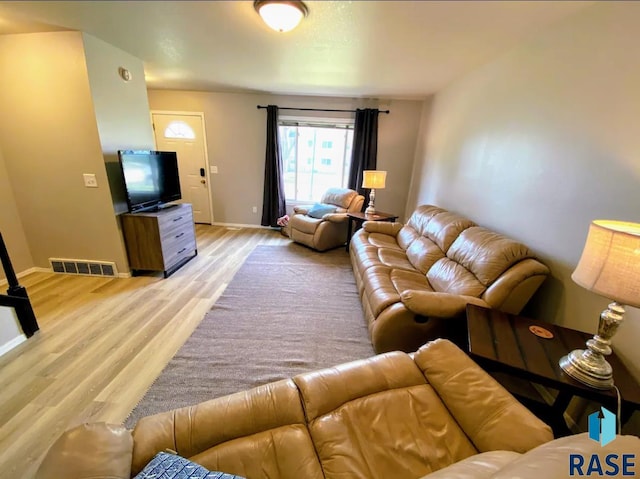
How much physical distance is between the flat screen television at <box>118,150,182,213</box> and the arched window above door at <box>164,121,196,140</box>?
1.73 m

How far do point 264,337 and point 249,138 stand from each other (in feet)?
12.5

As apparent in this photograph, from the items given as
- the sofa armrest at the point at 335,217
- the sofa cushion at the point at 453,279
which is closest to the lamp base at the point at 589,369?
the sofa cushion at the point at 453,279

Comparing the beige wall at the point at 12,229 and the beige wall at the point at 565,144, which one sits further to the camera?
the beige wall at the point at 12,229

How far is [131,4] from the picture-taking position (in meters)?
1.77

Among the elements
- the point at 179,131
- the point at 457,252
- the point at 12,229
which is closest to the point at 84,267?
the point at 12,229

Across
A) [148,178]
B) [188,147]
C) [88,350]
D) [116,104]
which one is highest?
[116,104]

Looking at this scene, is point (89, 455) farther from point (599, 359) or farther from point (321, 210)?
point (321, 210)

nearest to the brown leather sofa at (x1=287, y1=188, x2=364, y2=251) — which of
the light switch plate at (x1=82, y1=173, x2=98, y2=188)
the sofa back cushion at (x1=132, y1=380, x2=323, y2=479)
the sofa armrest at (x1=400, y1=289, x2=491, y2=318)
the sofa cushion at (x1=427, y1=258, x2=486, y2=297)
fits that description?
the sofa cushion at (x1=427, y1=258, x2=486, y2=297)

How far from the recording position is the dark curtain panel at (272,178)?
15.0 ft

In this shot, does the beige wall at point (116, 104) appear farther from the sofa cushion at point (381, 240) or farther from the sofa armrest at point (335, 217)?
the sofa cushion at point (381, 240)

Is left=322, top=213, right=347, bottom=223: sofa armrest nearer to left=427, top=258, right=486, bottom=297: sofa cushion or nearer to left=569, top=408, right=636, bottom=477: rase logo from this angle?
left=427, top=258, right=486, bottom=297: sofa cushion

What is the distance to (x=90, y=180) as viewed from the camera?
2.67m

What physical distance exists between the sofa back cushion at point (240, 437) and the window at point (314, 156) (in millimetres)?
4360

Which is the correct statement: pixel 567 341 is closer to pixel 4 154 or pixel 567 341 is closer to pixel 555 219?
pixel 555 219
